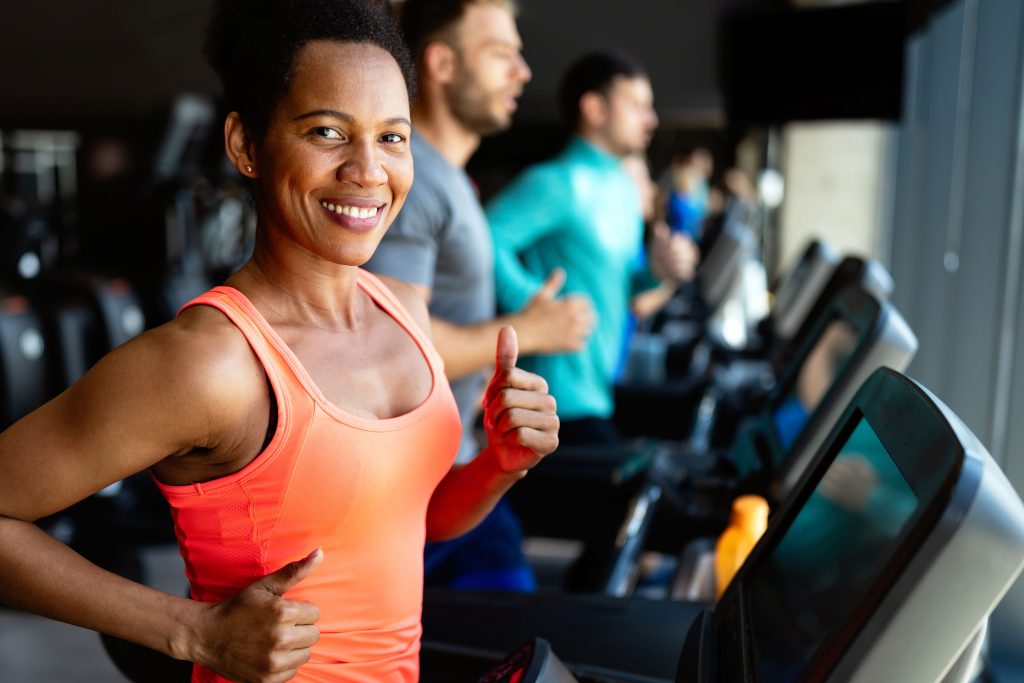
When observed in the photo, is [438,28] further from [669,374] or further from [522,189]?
[669,374]

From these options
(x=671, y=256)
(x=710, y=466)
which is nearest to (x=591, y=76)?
(x=671, y=256)

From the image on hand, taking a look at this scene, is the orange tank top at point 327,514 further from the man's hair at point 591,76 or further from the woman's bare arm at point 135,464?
the man's hair at point 591,76

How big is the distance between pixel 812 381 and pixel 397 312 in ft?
3.67

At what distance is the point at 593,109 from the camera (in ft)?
11.2

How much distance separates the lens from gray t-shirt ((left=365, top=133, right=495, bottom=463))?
188cm

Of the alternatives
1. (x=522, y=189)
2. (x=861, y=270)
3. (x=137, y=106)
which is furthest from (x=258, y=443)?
(x=137, y=106)

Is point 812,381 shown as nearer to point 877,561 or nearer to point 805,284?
point 877,561

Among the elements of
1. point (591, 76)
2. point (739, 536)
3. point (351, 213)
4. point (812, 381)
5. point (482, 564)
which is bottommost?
point (482, 564)

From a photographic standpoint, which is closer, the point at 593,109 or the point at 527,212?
the point at 527,212

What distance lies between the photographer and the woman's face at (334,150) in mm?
1028

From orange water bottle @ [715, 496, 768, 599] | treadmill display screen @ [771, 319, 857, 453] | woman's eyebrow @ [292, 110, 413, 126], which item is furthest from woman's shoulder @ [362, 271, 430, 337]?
treadmill display screen @ [771, 319, 857, 453]

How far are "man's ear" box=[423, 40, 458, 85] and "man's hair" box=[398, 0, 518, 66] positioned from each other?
0.02 m

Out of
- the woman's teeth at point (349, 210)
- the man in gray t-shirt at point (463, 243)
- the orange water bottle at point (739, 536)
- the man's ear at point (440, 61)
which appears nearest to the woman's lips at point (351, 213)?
the woman's teeth at point (349, 210)

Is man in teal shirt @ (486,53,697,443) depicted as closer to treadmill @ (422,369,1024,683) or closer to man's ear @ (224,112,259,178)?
treadmill @ (422,369,1024,683)
